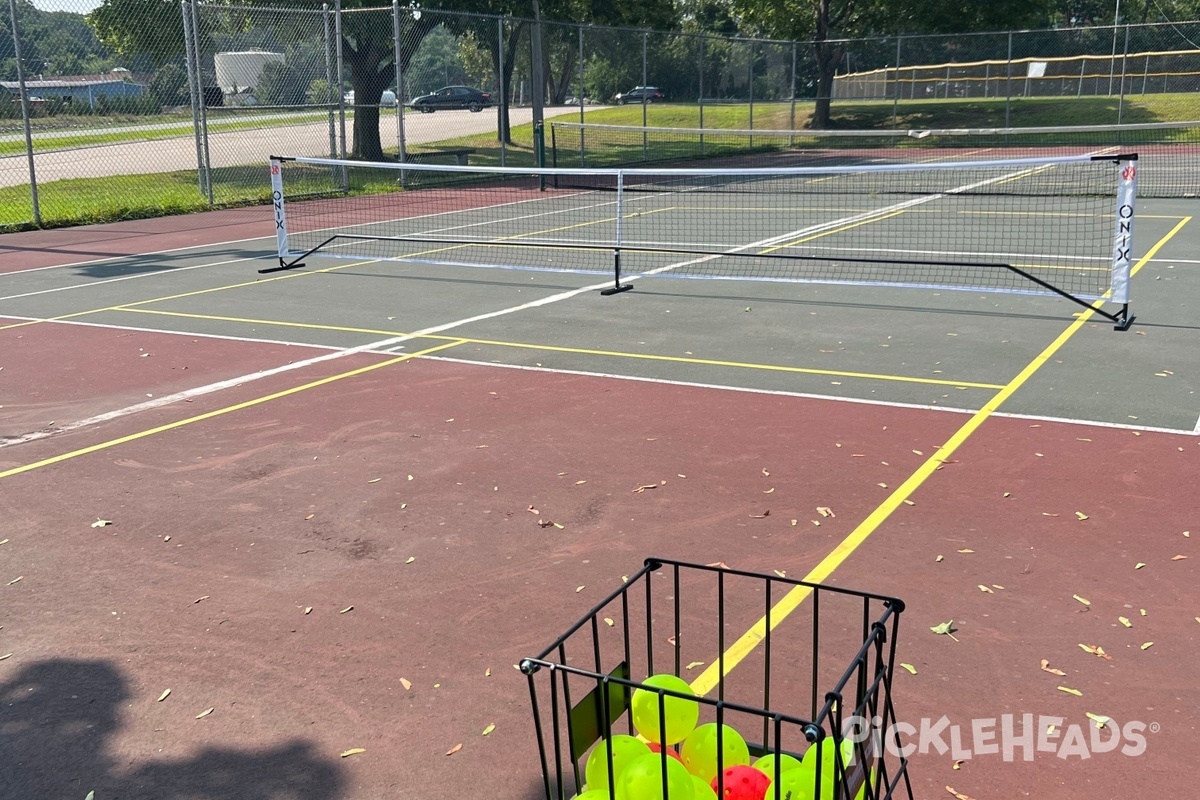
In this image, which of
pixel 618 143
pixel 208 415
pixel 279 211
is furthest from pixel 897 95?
pixel 208 415

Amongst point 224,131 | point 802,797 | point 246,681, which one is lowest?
point 246,681

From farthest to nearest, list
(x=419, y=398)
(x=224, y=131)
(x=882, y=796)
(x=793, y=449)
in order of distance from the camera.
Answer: (x=224, y=131) → (x=419, y=398) → (x=793, y=449) → (x=882, y=796)

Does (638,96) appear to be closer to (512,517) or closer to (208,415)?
(208,415)

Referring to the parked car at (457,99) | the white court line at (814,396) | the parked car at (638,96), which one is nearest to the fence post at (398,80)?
the parked car at (457,99)

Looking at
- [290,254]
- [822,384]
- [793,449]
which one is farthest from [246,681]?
[290,254]

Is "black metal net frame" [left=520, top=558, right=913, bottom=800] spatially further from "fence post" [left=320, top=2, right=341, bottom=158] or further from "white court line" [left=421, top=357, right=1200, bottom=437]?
"fence post" [left=320, top=2, right=341, bottom=158]

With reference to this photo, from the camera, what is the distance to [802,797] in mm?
3010

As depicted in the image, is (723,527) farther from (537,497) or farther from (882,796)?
(882,796)

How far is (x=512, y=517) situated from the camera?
6.38m

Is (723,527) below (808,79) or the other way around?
below

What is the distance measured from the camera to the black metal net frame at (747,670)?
316 cm

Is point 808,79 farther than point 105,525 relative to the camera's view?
Yes

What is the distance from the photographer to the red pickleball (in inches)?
123

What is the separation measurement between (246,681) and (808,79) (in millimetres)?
50949
